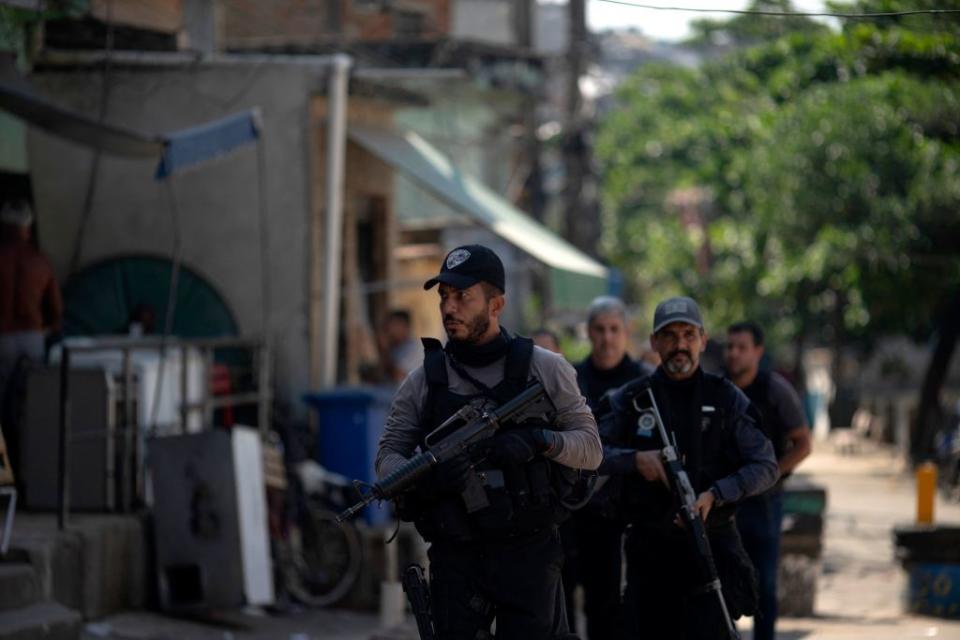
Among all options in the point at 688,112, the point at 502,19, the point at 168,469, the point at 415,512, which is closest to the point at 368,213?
the point at 168,469

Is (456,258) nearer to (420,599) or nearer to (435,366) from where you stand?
(435,366)

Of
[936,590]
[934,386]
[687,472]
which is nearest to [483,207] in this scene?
[936,590]

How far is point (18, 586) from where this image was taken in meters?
9.28

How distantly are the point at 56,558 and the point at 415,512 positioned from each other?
4452 mm

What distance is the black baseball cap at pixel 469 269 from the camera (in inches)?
240

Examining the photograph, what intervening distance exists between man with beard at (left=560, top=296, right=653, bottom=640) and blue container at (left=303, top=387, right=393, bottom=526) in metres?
4.68

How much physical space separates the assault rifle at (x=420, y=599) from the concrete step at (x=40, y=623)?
3070mm

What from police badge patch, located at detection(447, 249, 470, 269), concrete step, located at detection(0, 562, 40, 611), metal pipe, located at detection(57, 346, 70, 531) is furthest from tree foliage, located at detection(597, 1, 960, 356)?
police badge patch, located at detection(447, 249, 470, 269)

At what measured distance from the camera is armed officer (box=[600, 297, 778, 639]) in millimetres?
7414

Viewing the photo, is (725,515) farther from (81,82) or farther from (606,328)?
(81,82)

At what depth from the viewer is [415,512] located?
6.14 m

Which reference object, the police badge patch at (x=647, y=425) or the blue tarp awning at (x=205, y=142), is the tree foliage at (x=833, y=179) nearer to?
the blue tarp awning at (x=205, y=142)

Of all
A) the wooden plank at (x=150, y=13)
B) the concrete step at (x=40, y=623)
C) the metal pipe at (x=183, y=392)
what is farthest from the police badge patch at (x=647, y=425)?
the wooden plank at (x=150, y=13)

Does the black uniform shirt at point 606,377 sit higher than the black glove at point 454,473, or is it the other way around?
the black uniform shirt at point 606,377
